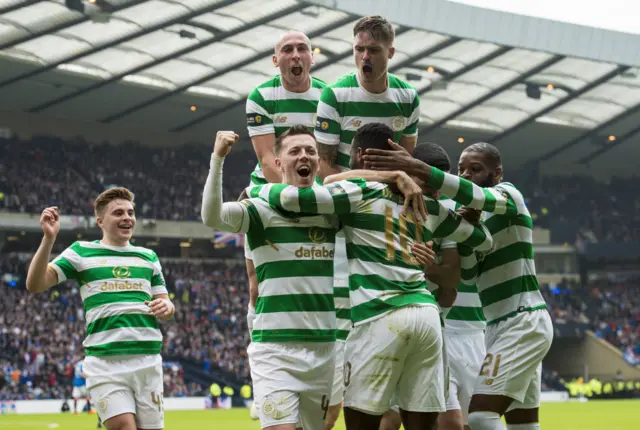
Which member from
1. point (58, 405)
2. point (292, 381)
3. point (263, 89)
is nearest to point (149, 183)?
point (58, 405)

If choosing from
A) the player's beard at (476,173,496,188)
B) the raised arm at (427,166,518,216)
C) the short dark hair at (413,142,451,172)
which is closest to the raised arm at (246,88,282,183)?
the short dark hair at (413,142,451,172)

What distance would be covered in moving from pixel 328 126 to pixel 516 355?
6.38ft

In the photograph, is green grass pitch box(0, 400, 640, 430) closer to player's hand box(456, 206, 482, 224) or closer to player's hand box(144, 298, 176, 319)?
player's hand box(144, 298, 176, 319)

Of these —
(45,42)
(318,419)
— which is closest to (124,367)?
(318,419)

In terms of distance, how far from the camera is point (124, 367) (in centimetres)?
659

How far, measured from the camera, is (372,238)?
5172 millimetres

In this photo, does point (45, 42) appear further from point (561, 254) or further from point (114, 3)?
point (561, 254)

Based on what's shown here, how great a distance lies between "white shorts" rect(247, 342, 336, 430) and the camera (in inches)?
202

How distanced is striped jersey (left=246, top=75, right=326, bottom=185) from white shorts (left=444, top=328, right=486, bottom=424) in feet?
6.29

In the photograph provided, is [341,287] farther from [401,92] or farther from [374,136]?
[374,136]

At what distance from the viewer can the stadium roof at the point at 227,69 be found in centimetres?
2898

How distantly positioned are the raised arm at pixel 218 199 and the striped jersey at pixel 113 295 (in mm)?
1767

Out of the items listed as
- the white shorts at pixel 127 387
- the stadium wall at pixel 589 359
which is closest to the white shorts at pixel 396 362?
the white shorts at pixel 127 387

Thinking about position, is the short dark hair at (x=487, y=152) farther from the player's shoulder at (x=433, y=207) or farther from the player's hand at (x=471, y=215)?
the player's shoulder at (x=433, y=207)
